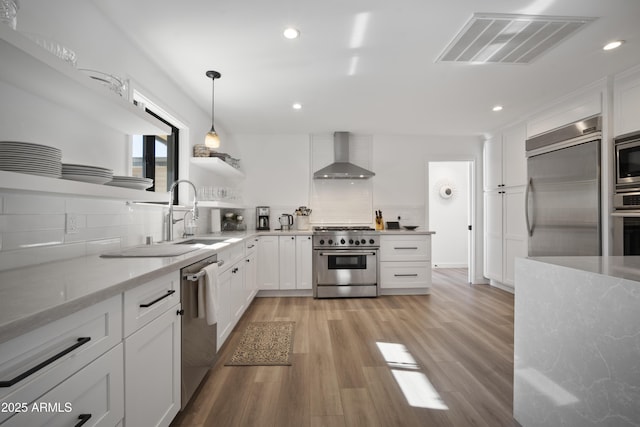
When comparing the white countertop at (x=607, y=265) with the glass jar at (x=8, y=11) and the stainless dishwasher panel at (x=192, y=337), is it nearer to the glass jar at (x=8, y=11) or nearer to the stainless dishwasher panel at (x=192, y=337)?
the stainless dishwasher panel at (x=192, y=337)

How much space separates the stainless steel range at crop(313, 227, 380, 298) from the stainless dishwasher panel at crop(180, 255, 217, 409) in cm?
216

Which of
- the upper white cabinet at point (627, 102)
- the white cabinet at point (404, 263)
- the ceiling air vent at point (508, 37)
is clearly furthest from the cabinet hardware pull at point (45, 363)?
the upper white cabinet at point (627, 102)

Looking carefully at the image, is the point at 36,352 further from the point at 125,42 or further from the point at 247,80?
the point at 247,80

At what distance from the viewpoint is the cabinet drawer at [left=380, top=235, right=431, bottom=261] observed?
4.10 metres

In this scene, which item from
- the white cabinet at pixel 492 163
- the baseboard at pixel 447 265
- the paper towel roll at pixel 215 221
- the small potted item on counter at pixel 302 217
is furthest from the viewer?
the baseboard at pixel 447 265

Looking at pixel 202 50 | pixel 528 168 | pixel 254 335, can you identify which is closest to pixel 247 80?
pixel 202 50

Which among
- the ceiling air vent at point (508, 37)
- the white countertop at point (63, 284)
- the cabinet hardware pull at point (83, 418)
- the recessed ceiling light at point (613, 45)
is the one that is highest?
the recessed ceiling light at point (613, 45)

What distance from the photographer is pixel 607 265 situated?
1.26m

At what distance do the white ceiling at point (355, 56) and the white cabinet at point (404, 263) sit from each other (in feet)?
5.79

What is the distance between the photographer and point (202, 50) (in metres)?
2.25

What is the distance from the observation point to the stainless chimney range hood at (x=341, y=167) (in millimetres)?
4375

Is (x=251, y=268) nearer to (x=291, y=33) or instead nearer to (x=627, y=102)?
(x=291, y=33)

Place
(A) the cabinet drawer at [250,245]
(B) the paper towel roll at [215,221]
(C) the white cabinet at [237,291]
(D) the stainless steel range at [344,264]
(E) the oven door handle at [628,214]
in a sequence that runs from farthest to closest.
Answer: (D) the stainless steel range at [344,264], (B) the paper towel roll at [215,221], (A) the cabinet drawer at [250,245], (C) the white cabinet at [237,291], (E) the oven door handle at [628,214]

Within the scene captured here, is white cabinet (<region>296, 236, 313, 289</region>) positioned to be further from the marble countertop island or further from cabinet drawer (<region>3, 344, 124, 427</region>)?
cabinet drawer (<region>3, 344, 124, 427</region>)
